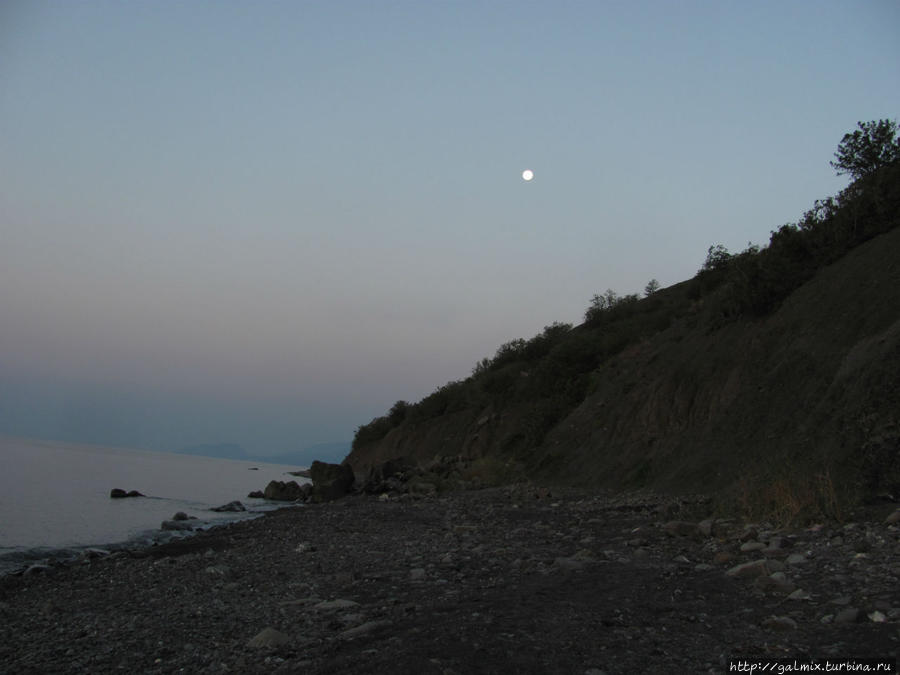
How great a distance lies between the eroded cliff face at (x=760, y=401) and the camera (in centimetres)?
1244

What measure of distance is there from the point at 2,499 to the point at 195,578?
22.6 m

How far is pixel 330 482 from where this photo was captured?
3453 cm

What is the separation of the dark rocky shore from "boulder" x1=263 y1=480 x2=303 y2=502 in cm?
2740

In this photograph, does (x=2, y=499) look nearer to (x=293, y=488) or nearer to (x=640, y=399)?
(x=293, y=488)

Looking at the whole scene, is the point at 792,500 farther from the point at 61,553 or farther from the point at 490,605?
the point at 61,553

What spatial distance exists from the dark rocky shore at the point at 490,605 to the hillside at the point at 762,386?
7.51ft

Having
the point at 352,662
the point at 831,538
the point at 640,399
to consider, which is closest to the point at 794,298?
the point at 640,399

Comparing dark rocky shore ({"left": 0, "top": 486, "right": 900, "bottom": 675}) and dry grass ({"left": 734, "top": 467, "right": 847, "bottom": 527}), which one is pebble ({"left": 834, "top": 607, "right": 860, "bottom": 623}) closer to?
dark rocky shore ({"left": 0, "top": 486, "right": 900, "bottom": 675})

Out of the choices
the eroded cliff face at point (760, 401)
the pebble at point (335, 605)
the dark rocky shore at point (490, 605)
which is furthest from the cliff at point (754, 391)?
the pebble at point (335, 605)

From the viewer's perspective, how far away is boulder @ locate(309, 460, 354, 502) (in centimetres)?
3388

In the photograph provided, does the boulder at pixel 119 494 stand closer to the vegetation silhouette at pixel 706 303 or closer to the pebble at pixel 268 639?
the vegetation silhouette at pixel 706 303

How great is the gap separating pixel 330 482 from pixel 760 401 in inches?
925

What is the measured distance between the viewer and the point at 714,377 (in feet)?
70.4

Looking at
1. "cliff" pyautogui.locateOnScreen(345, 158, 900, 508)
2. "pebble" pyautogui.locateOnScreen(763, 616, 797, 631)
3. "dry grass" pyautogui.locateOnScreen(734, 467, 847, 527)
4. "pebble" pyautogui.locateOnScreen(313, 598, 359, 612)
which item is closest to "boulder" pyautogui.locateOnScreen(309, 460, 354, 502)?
"cliff" pyautogui.locateOnScreen(345, 158, 900, 508)
